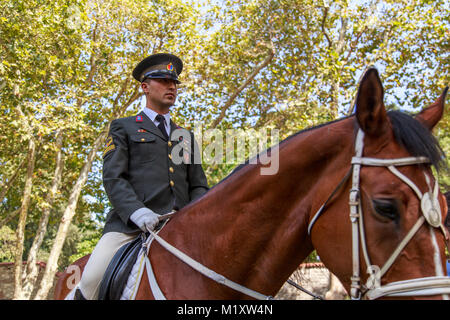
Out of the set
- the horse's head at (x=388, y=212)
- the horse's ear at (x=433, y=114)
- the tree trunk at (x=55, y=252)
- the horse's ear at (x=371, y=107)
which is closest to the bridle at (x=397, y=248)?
the horse's head at (x=388, y=212)

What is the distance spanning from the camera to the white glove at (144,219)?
8.45ft

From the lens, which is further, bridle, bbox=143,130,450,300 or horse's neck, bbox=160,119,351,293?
horse's neck, bbox=160,119,351,293

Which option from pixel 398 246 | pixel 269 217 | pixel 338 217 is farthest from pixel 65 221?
pixel 398 246

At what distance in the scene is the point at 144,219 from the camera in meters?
2.58

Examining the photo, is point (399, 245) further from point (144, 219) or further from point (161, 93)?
point (161, 93)

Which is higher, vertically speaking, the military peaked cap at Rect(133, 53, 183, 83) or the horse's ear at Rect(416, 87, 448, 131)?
the military peaked cap at Rect(133, 53, 183, 83)

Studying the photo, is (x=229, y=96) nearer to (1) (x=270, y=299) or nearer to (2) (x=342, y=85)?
(2) (x=342, y=85)

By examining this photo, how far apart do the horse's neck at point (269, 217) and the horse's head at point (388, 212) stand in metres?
0.17

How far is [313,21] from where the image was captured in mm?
13078

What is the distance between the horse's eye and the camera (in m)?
1.69

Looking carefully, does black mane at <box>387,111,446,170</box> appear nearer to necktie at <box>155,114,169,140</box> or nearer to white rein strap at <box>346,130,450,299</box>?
white rein strap at <box>346,130,450,299</box>

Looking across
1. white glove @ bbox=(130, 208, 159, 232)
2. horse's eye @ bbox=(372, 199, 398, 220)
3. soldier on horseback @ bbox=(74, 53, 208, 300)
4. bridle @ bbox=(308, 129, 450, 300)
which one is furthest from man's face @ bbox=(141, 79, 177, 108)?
horse's eye @ bbox=(372, 199, 398, 220)

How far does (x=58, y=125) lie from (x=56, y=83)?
2.16 metres

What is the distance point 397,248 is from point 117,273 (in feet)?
5.48
